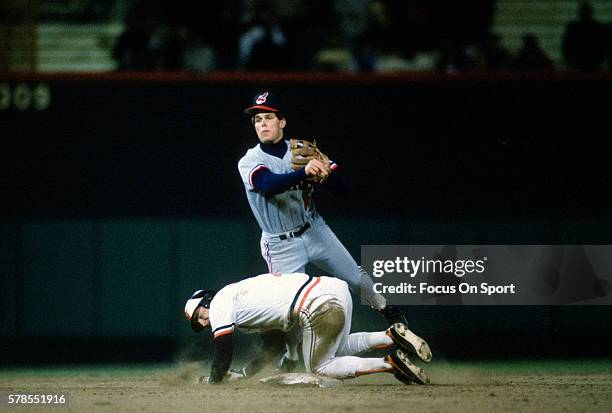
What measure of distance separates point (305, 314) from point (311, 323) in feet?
0.20

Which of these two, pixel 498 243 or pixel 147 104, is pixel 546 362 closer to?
pixel 498 243

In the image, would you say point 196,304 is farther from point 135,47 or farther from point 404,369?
point 135,47

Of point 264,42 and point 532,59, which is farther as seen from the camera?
point 532,59

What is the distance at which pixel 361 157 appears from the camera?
773cm

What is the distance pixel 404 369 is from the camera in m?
5.64

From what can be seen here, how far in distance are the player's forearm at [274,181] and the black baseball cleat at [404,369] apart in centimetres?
114

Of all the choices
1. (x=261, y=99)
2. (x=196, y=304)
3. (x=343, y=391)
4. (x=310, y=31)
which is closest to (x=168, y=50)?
(x=310, y=31)

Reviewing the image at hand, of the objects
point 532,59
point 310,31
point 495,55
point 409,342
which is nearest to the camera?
point 409,342

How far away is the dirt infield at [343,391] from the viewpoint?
5062 millimetres

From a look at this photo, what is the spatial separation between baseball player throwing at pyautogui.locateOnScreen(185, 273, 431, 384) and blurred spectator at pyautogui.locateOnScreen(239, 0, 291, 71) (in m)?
2.60

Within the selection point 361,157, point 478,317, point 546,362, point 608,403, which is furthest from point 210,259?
point 608,403

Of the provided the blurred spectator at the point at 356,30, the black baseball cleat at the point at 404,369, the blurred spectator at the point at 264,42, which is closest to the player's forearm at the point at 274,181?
→ the black baseball cleat at the point at 404,369

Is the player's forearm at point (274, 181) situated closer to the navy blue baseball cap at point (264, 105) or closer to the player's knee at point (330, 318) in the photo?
the navy blue baseball cap at point (264, 105)

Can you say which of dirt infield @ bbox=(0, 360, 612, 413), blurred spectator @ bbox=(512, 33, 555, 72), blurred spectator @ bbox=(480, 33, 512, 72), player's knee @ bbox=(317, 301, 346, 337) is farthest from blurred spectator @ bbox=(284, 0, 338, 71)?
player's knee @ bbox=(317, 301, 346, 337)
